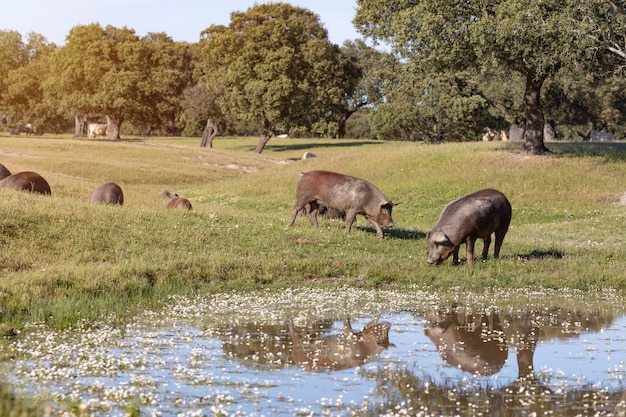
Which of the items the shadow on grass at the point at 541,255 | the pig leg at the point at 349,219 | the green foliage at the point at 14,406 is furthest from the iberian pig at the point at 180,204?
the green foliage at the point at 14,406

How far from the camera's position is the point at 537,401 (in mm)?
8969

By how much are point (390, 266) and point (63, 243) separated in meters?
7.43

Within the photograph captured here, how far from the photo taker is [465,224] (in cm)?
1855

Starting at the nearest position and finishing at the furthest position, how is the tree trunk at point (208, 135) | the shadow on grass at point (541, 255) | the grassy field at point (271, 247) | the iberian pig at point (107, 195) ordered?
the grassy field at point (271, 247) < the shadow on grass at point (541, 255) < the iberian pig at point (107, 195) < the tree trunk at point (208, 135)

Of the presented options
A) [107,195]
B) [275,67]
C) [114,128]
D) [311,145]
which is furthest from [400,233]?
[114,128]

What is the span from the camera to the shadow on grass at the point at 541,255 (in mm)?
21109

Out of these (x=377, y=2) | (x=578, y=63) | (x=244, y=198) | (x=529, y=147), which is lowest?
(x=244, y=198)

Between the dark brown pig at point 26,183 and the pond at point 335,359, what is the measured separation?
565 inches

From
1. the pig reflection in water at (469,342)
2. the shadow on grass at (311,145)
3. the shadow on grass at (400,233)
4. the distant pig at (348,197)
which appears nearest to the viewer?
the pig reflection in water at (469,342)

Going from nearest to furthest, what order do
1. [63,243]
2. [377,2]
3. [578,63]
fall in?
[63,243], [578,63], [377,2]

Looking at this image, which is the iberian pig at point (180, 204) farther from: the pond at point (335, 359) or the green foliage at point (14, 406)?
the green foliage at point (14, 406)

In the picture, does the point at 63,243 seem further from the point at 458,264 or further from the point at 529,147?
the point at 529,147

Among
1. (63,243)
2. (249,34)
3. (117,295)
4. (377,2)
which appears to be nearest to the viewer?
(117,295)

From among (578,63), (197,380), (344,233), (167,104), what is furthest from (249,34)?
(197,380)
